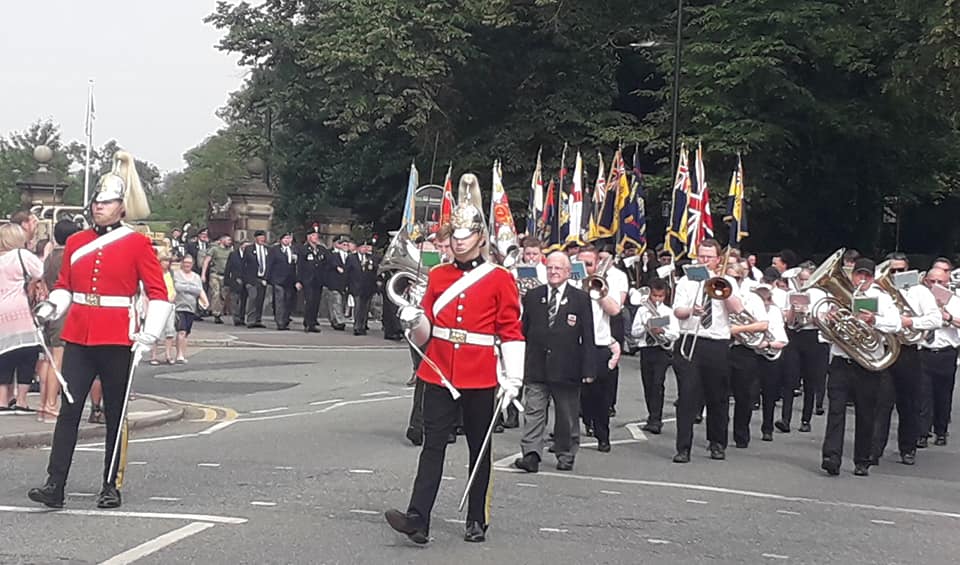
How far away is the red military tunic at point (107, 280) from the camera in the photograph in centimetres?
924

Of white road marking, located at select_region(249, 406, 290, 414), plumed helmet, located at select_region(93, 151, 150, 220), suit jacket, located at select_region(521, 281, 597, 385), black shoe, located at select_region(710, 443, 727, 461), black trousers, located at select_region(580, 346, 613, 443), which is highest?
plumed helmet, located at select_region(93, 151, 150, 220)

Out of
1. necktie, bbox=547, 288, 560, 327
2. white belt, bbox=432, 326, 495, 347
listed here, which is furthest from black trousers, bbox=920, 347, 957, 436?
white belt, bbox=432, 326, 495, 347

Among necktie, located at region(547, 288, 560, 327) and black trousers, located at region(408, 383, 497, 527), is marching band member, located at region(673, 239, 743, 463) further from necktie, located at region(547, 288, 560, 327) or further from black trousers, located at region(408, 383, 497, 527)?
black trousers, located at region(408, 383, 497, 527)

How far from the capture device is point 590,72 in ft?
125

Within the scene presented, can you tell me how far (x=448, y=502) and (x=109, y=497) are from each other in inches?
90.1

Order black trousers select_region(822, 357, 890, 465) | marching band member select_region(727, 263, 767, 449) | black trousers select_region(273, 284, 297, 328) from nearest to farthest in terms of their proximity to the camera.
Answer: black trousers select_region(822, 357, 890, 465) < marching band member select_region(727, 263, 767, 449) < black trousers select_region(273, 284, 297, 328)

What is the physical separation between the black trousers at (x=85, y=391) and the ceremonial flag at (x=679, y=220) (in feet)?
48.4

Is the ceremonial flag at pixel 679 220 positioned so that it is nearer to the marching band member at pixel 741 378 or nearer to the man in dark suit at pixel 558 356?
the marching band member at pixel 741 378

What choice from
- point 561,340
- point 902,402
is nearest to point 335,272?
point 902,402

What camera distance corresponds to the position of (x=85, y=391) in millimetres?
9242

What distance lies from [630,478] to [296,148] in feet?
125

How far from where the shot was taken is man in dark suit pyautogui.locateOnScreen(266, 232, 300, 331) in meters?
28.2

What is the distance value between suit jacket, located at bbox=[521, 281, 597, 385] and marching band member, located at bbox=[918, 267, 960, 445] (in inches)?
177

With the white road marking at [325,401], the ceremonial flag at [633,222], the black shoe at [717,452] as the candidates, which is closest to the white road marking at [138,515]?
the black shoe at [717,452]
